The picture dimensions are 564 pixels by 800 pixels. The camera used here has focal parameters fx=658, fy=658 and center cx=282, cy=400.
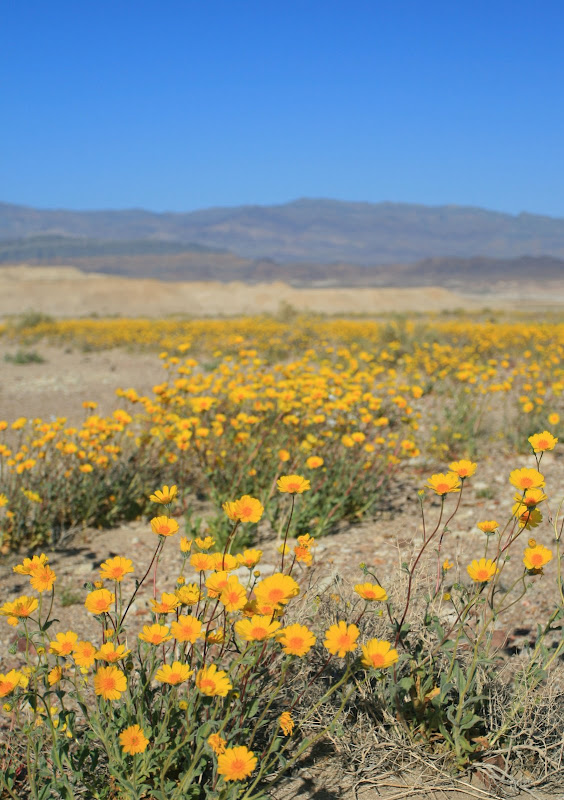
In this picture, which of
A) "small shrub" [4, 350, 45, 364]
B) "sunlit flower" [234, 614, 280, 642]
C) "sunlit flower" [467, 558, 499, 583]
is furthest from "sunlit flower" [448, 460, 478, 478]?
"small shrub" [4, 350, 45, 364]

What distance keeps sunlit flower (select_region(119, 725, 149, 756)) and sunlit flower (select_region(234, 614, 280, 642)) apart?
0.39 meters

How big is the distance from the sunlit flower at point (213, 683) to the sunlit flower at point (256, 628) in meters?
0.13

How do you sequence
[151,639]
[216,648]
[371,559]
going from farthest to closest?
[371,559], [216,648], [151,639]

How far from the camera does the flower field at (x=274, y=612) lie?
5.71ft

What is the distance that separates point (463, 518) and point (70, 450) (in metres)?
2.54

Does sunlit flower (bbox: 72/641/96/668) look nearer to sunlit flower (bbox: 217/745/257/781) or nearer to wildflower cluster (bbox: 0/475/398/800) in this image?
wildflower cluster (bbox: 0/475/398/800)

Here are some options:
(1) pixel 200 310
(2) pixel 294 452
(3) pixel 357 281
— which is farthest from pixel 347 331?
(3) pixel 357 281

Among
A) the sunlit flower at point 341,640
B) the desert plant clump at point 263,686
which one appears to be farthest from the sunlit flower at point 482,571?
the sunlit flower at point 341,640

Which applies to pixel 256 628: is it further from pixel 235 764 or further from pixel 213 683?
pixel 235 764

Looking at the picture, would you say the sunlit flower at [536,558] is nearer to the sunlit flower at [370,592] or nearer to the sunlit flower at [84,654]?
the sunlit flower at [370,592]

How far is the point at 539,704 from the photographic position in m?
2.05

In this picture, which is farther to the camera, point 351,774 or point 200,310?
point 200,310

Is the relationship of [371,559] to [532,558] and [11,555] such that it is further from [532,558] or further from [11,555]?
[11,555]

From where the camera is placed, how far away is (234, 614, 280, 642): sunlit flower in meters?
1.54
